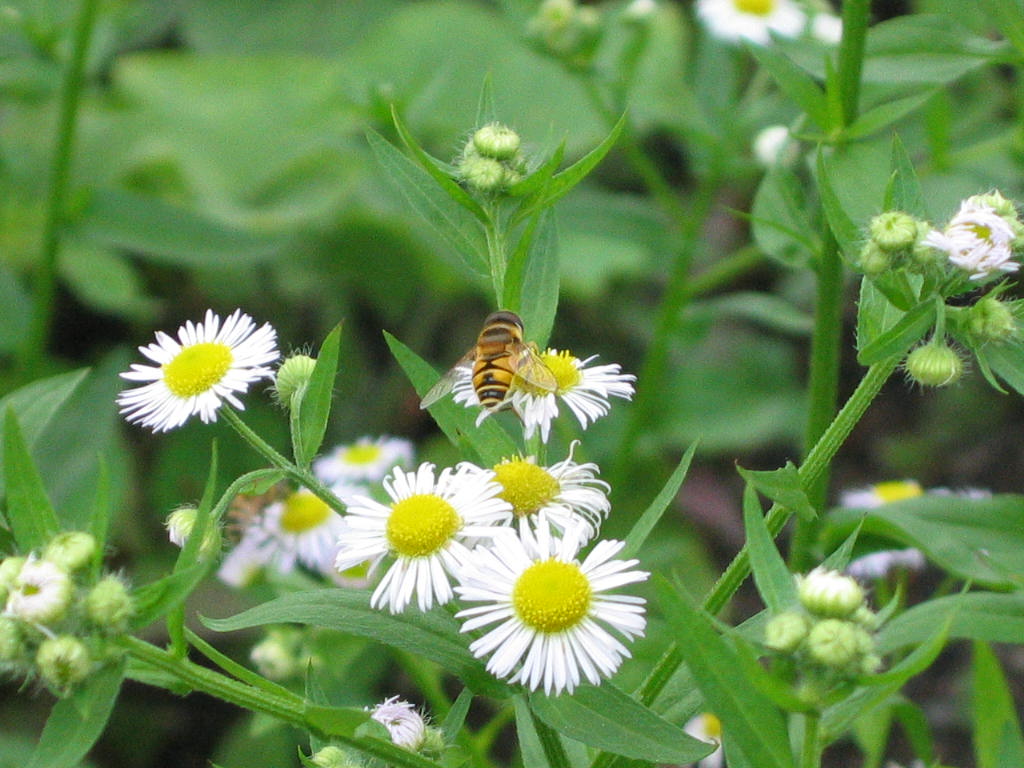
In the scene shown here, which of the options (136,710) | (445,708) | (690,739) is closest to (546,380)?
(690,739)

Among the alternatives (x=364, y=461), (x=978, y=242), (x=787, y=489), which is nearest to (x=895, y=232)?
(x=978, y=242)

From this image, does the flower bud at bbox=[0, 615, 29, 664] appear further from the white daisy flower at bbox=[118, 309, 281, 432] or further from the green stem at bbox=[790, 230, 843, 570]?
the green stem at bbox=[790, 230, 843, 570]

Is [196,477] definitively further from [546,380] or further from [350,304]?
[546,380]

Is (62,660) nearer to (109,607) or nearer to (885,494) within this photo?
(109,607)

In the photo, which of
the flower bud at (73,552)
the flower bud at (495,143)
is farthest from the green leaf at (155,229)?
the flower bud at (73,552)

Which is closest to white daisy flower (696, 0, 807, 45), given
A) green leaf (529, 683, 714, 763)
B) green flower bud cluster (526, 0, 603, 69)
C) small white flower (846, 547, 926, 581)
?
green flower bud cluster (526, 0, 603, 69)
